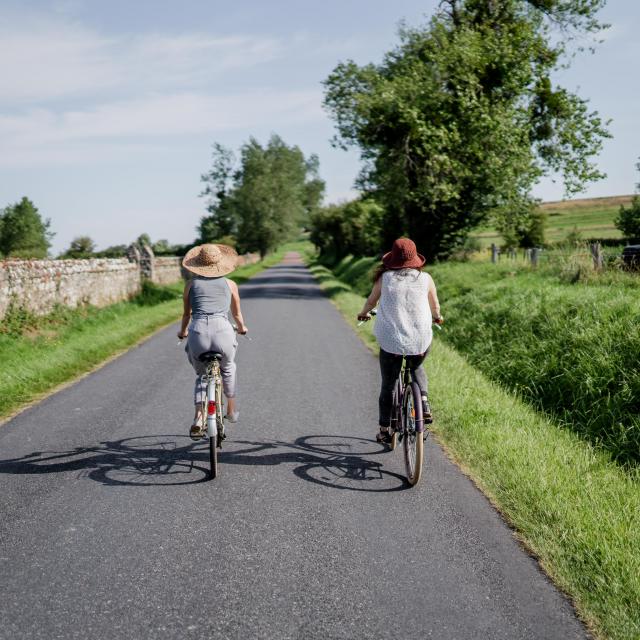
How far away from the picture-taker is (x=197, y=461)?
19.4 feet

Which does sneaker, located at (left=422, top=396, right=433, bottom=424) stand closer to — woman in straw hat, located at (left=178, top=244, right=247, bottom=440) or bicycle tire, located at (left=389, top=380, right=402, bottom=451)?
bicycle tire, located at (left=389, top=380, right=402, bottom=451)

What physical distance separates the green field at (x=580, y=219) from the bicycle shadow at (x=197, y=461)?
42884 mm

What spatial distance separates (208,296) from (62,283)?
39.6ft

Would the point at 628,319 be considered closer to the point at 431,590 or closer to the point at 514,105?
the point at 431,590

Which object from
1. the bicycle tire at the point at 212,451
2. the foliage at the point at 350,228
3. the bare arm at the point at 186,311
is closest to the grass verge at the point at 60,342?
the bare arm at the point at 186,311

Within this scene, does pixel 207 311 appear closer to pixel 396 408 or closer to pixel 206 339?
pixel 206 339

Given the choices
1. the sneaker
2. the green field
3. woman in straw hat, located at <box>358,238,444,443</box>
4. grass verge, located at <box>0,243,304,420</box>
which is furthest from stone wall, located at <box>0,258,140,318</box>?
the green field

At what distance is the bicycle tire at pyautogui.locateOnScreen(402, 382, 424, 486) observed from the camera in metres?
5.17

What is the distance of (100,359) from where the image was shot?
11734 mm

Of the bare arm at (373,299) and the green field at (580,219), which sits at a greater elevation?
the green field at (580,219)

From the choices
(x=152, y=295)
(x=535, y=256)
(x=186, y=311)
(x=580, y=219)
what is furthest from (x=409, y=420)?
(x=580, y=219)

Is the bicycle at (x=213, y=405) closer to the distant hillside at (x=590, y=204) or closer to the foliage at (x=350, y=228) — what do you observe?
the foliage at (x=350, y=228)

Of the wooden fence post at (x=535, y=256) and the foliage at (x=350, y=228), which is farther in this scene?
the foliage at (x=350, y=228)

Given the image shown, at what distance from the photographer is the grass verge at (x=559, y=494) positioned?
3.49 m
